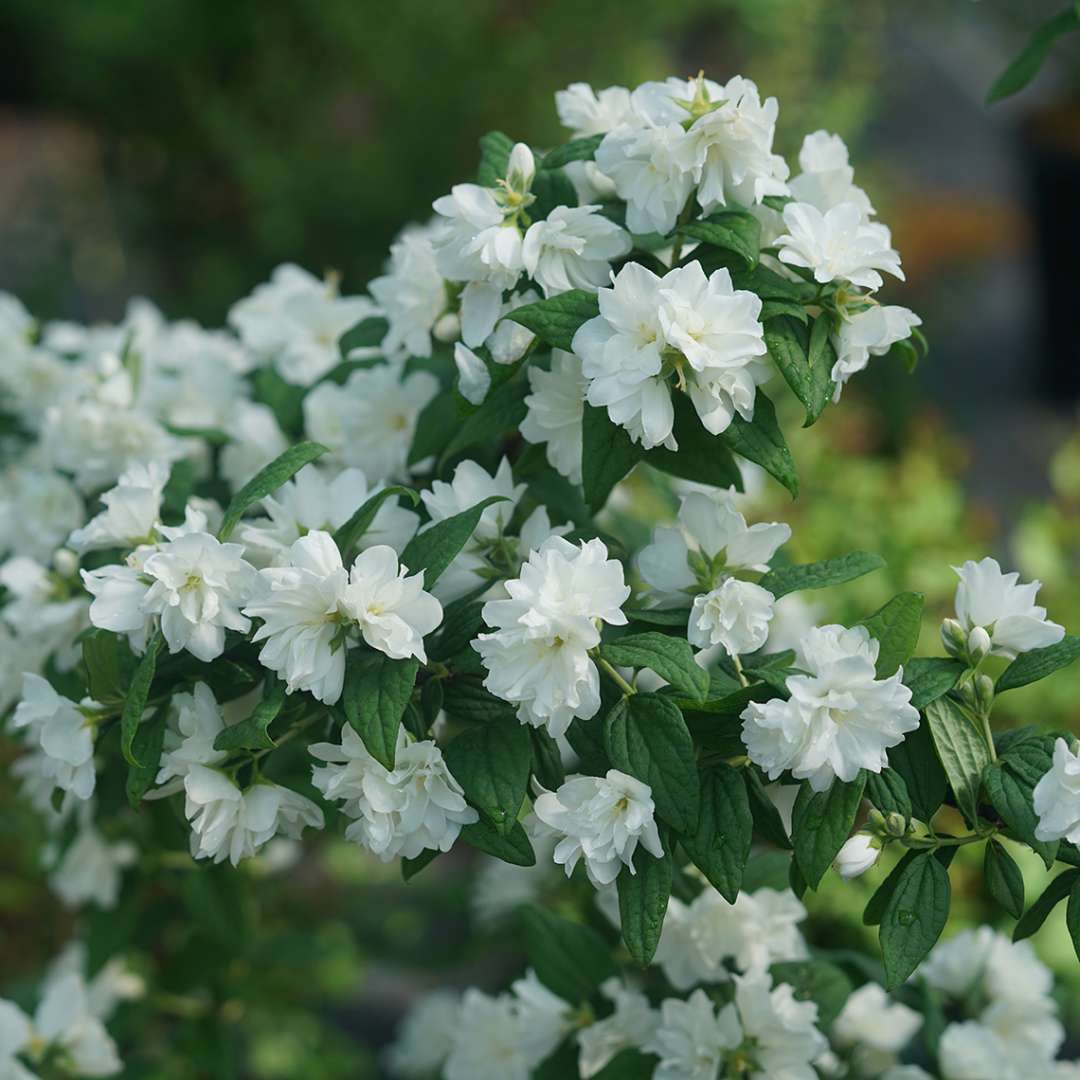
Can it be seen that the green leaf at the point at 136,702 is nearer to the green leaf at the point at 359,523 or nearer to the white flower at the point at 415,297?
the green leaf at the point at 359,523

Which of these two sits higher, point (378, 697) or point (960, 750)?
point (378, 697)

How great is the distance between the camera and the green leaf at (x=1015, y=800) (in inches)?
28.2

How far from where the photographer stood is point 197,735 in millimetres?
809

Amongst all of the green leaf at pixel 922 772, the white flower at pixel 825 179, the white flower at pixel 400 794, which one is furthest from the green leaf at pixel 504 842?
the white flower at pixel 825 179

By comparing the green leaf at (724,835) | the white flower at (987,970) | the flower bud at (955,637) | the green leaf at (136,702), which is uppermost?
the green leaf at (136,702)

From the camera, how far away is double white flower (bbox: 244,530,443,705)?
2.44 ft

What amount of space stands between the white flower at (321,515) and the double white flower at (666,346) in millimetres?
174

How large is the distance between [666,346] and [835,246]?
0.41 feet

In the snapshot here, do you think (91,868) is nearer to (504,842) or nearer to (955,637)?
(504,842)

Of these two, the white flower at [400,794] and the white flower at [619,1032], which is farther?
the white flower at [619,1032]

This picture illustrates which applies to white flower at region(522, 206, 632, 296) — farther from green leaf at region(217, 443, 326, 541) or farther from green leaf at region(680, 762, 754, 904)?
green leaf at region(680, 762, 754, 904)

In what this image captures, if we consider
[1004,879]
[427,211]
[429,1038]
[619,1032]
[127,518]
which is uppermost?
[427,211]

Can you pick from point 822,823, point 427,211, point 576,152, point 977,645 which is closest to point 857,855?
point 822,823

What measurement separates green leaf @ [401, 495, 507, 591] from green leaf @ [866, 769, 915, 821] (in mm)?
259
